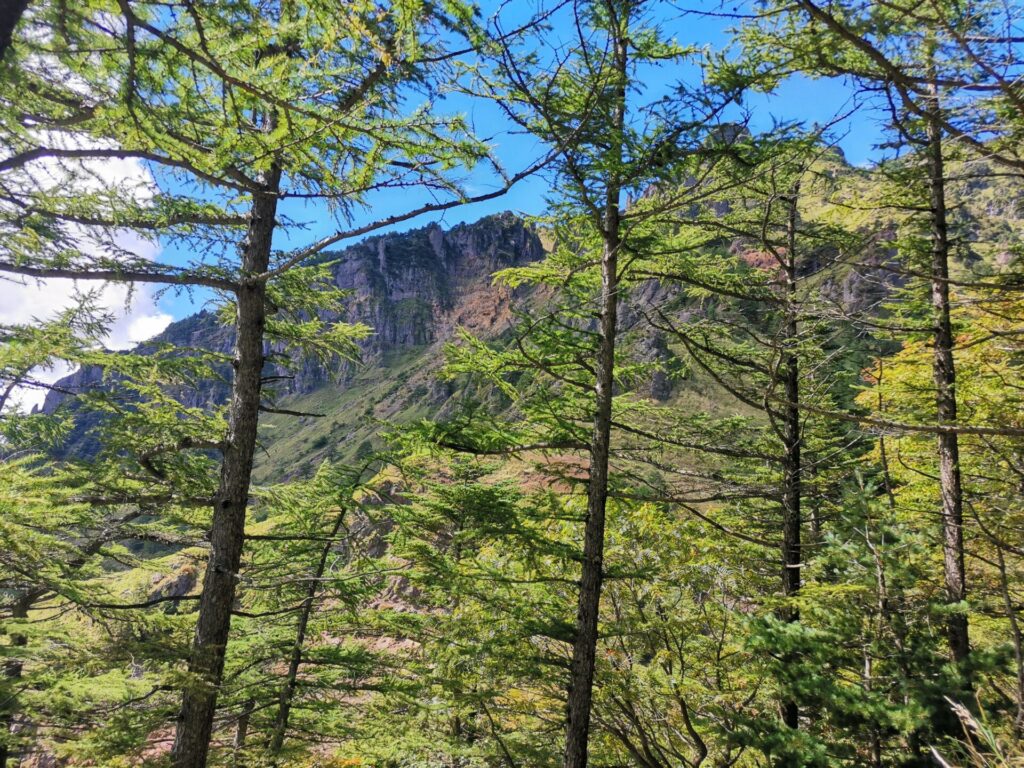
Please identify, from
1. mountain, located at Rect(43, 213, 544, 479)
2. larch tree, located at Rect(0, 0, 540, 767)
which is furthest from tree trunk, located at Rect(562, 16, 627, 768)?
mountain, located at Rect(43, 213, 544, 479)

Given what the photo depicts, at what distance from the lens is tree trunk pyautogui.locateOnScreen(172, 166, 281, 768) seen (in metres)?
5.16

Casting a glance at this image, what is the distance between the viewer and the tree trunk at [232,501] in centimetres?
516

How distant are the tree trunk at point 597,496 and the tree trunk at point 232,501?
12.0ft

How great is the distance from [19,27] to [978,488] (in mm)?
14270

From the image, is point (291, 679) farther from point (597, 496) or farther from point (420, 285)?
point (420, 285)

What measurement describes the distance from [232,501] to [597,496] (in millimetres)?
4192

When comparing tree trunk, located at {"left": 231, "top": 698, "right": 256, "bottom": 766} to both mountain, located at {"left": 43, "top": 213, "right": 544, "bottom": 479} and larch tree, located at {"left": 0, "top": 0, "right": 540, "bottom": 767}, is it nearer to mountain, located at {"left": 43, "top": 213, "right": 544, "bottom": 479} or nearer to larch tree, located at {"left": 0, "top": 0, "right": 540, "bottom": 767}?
larch tree, located at {"left": 0, "top": 0, "right": 540, "bottom": 767}

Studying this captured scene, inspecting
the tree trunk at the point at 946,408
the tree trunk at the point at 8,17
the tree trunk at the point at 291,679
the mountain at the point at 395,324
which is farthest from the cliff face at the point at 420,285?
the tree trunk at the point at 8,17

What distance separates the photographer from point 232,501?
5.72 metres

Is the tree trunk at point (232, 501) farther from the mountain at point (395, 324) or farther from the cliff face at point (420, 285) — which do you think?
the cliff face at point (420, 285)

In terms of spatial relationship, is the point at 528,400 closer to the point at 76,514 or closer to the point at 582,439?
the point at 582,439

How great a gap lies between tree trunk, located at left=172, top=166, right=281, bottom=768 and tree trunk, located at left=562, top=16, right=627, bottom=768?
3.65 metres

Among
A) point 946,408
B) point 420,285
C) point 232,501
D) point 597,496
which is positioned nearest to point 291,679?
point 232,501

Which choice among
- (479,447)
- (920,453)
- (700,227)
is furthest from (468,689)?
(920,453)
